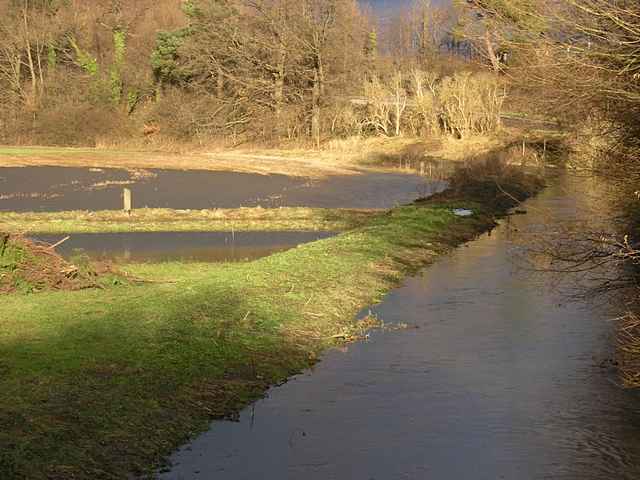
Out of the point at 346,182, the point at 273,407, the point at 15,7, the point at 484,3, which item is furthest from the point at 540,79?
the point at 15,7

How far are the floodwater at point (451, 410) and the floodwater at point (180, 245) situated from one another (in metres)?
8.04

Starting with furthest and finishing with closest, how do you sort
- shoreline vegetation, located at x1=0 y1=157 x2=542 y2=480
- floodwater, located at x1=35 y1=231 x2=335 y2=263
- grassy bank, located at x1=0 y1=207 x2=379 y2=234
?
1. grassy bank, located at x1=0 y1=207 x2=379 y2=234
2. floodwater, located at x1=35 y1=231 x2=335 y2=263
3. shoreline vegetation, located at x1=0 y1=157 x2=542 y2=480

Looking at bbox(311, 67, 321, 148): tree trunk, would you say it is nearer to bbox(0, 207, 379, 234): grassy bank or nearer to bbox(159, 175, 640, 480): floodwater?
bbox(0, 207, 379, 234): grassy bank

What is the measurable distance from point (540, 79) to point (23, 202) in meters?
30.7

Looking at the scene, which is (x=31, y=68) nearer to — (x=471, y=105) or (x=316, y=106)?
(x=316, y=106)

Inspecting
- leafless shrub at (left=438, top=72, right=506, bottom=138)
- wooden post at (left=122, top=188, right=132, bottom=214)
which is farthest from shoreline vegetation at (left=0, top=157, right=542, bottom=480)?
leafless shrub at (left=438, top=72, right=506, bottom=138)

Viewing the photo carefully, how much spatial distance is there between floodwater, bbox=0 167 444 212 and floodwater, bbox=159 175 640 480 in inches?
889

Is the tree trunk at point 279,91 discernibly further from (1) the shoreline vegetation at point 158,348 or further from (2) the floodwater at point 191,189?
(1) the shoreline vegetation at point 158,348

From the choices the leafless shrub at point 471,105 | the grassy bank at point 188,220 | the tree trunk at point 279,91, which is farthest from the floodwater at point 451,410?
the tree trunk at point 279,91

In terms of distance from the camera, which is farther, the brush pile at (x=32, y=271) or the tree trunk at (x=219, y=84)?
the tree trunk at (x=219, y=84)

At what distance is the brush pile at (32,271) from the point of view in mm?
19906

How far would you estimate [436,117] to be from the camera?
68.1 metres

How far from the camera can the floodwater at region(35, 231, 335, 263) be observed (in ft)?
89.7

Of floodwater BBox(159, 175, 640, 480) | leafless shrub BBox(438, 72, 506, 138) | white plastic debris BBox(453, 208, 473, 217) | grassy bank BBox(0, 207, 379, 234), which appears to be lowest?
floodwater BBox(159, 175, 640, 480)
